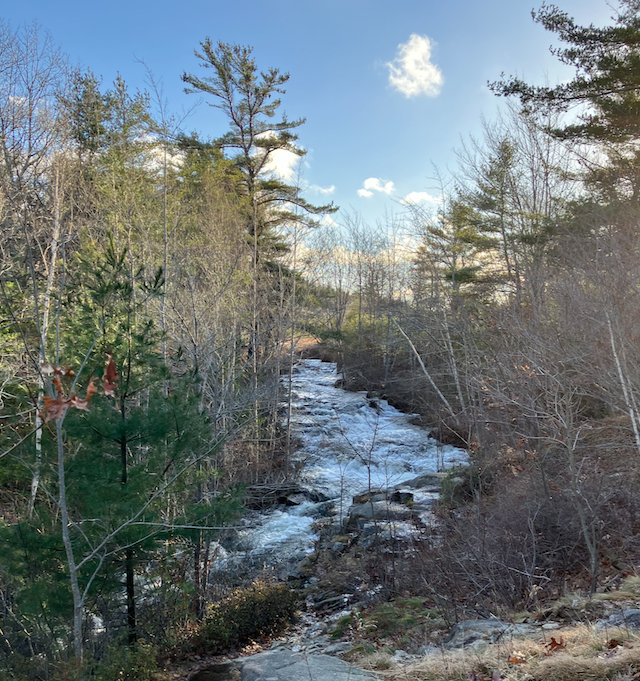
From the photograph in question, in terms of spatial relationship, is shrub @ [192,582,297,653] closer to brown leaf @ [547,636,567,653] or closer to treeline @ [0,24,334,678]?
treeline @ [0,24,334,678]

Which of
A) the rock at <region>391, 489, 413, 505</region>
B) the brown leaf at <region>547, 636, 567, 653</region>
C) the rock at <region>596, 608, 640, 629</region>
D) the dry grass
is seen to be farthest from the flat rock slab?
the rock at <region>391, 489, 413, 505</region>

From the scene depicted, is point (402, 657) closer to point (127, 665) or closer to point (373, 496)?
point (127, 665)

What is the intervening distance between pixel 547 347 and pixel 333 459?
26.4ft

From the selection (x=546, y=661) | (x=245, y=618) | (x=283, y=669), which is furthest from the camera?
(x=245, y=618)

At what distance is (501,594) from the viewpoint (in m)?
5.26

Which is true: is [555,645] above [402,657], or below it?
above

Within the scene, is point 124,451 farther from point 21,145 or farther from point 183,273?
point 183,273

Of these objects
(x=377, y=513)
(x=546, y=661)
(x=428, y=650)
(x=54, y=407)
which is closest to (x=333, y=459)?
(x=377, y=513)

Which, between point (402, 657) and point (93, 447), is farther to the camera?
point (93, 447)

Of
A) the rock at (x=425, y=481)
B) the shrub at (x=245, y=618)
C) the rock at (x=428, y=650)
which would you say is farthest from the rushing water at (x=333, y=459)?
the rock at (x=428, y=650)

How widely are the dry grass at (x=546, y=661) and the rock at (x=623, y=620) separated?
286 millimetres

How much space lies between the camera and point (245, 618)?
6.07m

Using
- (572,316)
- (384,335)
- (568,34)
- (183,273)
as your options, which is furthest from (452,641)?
(384,335)

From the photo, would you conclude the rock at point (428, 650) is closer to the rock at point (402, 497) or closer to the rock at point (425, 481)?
the rock at point (402, 497)
